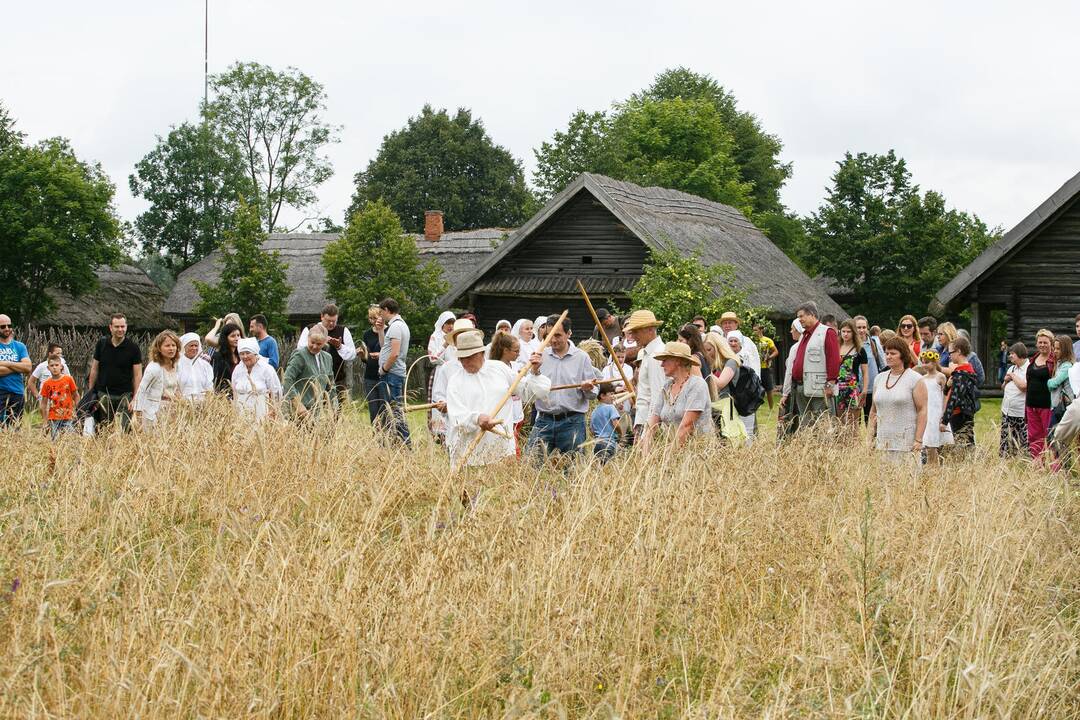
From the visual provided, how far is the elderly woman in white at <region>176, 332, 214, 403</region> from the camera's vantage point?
10.5 meters

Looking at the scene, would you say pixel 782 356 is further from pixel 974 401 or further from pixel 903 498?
pixel 903 498

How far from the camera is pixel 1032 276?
80.3ft

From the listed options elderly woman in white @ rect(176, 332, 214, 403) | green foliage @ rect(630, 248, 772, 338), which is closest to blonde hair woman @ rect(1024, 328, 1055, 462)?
elderly woman in white @ rect(176, 332, 214, 403)

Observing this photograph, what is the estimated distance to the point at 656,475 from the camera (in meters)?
6.83

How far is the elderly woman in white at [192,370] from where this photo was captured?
10.5 metres

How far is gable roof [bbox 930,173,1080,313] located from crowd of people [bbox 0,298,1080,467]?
1029cm

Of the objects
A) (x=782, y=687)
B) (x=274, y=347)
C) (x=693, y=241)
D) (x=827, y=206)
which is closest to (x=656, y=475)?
(x=782, y=687)

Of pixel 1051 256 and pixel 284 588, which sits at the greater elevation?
pixel 1051 256

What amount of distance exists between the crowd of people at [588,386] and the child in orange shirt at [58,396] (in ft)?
0.06

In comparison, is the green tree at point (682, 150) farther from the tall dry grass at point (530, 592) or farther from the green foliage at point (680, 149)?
the tall dry grass at point (530, 592)

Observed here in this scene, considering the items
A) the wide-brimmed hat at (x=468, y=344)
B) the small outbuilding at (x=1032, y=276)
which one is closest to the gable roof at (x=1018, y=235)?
the small outbuilding at (x=1032, y=276)

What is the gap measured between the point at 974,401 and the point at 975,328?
14523mm

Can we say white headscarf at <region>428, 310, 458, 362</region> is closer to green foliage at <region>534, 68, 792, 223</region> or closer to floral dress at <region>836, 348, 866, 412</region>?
floral dress at <region>836, 348, 866, 412</region>

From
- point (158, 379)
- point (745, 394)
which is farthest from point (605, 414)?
point (158, 379)
